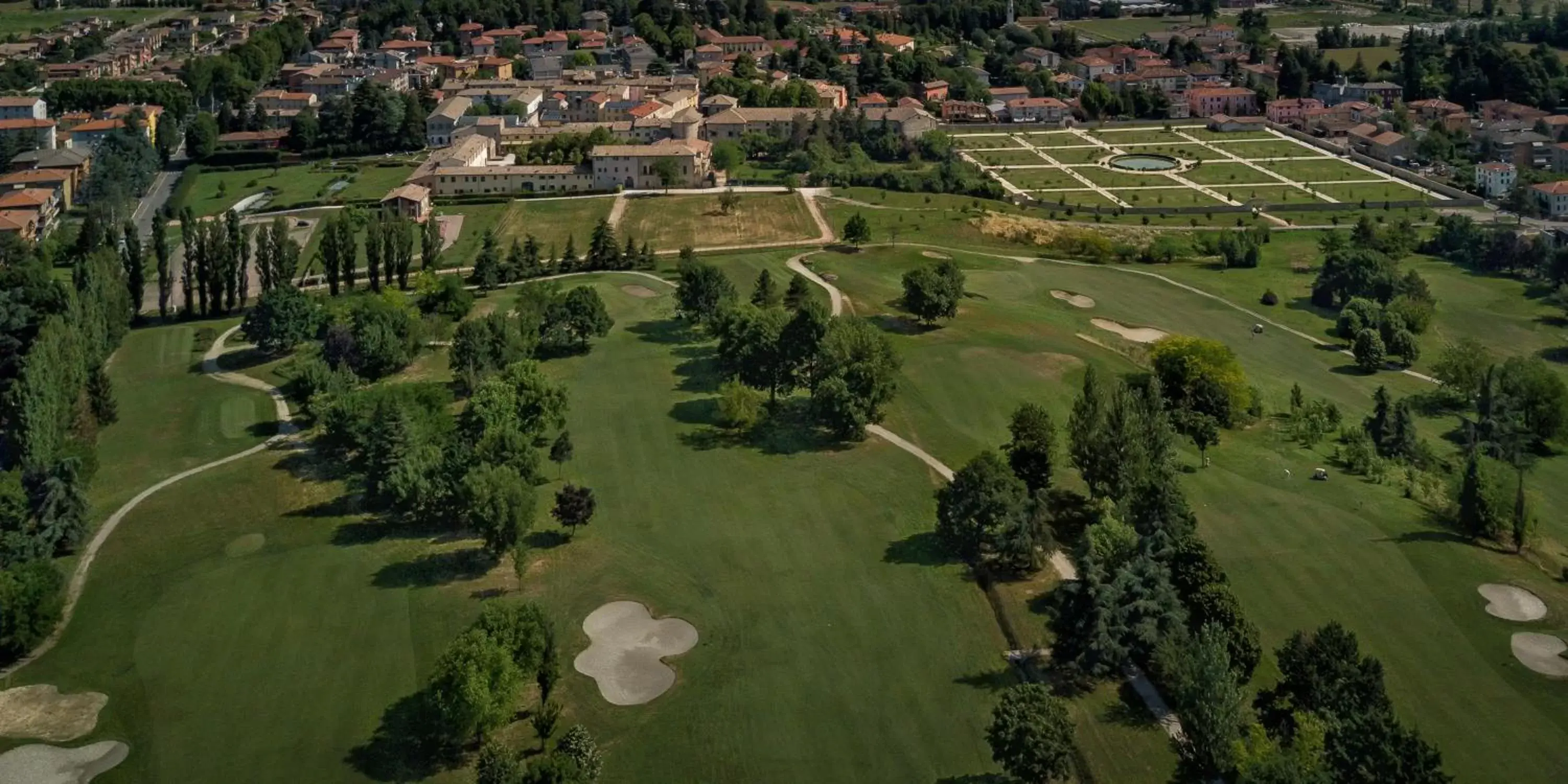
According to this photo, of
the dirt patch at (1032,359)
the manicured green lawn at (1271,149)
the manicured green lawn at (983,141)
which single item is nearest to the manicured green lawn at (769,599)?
the dirt patch at (1032,359)

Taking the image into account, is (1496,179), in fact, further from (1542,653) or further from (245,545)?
(245,545)

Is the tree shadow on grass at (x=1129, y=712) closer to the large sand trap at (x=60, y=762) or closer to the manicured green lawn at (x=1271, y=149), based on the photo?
the large sand trap at (x=60, y=762)

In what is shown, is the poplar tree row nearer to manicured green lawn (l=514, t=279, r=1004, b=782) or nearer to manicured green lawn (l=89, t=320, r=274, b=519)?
manicured green lawn (l=89, t=320, r=274, b=519)

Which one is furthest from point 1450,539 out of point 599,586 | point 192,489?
point 192,489

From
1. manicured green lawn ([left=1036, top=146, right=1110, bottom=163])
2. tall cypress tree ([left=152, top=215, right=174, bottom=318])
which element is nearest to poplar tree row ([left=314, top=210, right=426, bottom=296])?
tall cypress tree ([left=152, top=215, right=174, bottom=318])

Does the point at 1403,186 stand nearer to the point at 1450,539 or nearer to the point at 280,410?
the point at 1450,539

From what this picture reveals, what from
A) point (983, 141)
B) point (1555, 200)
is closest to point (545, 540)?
point (1555, 200)
